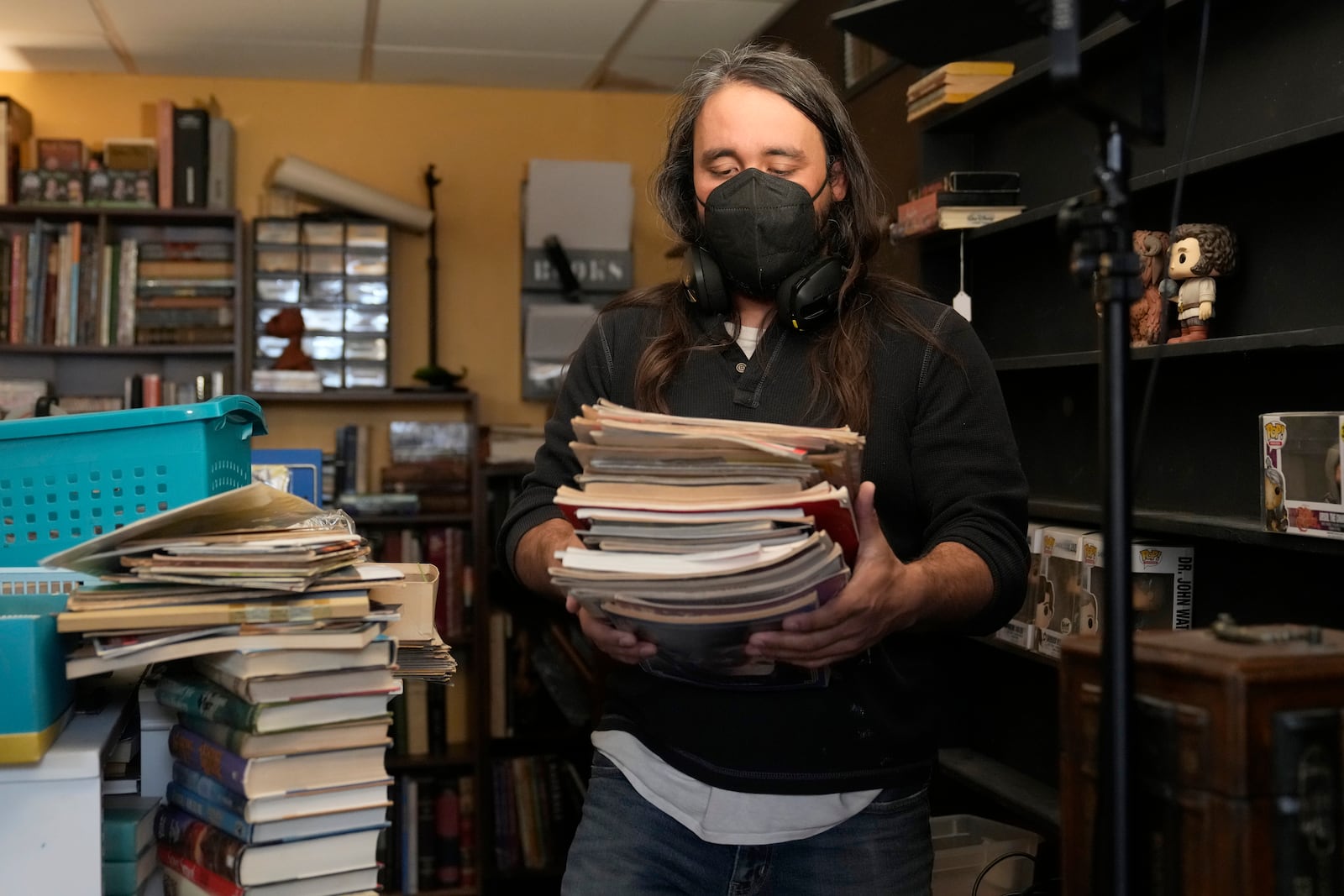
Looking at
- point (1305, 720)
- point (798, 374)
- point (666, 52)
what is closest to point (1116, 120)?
point (1305, 720)

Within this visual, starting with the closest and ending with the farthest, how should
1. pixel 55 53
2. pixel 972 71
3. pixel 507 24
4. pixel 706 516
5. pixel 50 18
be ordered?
pixel 706 516
pixel 972 71
pixel 50 18
pixel 507 24
pixel 55 53

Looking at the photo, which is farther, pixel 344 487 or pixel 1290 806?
pixel 344 487

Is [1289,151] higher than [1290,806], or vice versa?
[1289,151]

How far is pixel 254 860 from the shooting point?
0.92 meters

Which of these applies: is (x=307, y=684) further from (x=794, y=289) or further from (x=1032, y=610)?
(x=1032, y=610)

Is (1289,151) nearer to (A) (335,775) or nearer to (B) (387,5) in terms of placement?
(A) (335,775)

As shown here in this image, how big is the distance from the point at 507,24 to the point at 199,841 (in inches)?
123

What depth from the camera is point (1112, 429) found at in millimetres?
801

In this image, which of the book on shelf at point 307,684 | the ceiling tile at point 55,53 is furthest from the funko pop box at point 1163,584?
the ceiling tile at point 55,53

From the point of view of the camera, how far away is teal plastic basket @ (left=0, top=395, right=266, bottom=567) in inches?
50.8

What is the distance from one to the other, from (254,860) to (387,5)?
3045 millimetres

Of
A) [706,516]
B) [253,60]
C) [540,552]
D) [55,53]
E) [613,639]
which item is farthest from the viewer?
[253,60]

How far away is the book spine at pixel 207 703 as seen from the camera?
36.4 inches

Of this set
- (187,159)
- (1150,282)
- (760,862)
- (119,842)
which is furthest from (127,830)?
(187,159)
